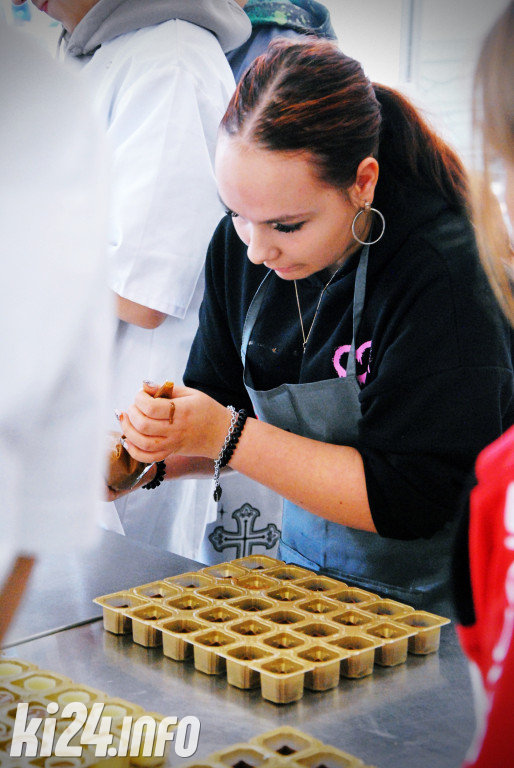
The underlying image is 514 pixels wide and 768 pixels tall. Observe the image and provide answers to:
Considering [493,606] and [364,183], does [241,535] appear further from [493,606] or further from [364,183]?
[493,606]

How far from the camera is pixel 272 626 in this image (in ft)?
3.03

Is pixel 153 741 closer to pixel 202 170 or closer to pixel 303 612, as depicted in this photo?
pixel 303 612

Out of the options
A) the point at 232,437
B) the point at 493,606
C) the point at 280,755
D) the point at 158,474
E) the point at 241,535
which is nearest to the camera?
the point at 493,606

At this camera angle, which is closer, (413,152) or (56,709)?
(56,709)

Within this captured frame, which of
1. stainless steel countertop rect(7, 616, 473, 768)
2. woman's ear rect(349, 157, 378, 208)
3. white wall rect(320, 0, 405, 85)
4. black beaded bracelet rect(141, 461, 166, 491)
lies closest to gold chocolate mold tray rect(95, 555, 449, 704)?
stainless steel countertop rect(7, 616, 473, 768)

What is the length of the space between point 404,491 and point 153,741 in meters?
0.49

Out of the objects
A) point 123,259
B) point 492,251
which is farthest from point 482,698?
point 123,259

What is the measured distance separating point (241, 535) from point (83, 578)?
574 millimetres

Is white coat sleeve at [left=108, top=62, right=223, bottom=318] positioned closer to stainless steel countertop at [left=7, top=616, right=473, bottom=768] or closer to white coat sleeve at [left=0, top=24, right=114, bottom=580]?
stainless steel countertop at [left=7, top=616, right=473, bottom=768]

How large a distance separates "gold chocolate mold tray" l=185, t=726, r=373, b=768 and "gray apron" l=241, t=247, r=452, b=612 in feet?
1.32

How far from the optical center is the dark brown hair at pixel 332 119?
1.06 metres

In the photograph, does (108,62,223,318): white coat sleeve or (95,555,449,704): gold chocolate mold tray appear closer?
(95,555,449,704): gold chocolate mold tray

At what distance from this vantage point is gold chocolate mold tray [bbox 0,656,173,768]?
0.69 metres

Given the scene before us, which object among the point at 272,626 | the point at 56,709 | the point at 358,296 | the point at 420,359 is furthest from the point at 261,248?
the point at 56,709
